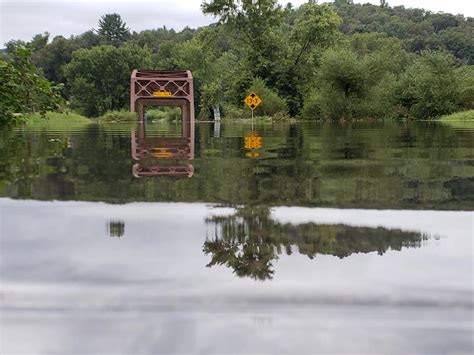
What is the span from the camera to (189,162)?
723cm

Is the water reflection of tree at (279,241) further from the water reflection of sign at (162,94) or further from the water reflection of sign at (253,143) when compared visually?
the water reflection of sign at (162,94)

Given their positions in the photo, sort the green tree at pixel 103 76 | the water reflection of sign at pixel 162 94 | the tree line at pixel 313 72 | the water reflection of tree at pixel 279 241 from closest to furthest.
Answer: the water reflection of tree at pixel 279 241, the water reflection of sign at pixel 162 94, the tree line at pixel 313 72, the green tree at pixel 103 76

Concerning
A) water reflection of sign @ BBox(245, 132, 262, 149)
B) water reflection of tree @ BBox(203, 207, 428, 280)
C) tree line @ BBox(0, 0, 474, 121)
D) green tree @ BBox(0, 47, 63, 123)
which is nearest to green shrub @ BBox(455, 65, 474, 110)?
tree line @ BBox(0, 0, 474, 121)

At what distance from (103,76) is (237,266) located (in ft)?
247

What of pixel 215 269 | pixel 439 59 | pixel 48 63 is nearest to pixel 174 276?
pixel 215 269

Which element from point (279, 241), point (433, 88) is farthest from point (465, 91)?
point (279, 241)

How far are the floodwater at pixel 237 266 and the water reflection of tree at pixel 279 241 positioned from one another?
13 mm

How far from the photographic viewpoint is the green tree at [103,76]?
241ft

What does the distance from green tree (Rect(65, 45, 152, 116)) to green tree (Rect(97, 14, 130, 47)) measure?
53.6 meters

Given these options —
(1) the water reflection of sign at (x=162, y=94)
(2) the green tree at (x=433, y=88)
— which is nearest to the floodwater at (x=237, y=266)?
(1) the water reflection of sign at (x=162, y=94)

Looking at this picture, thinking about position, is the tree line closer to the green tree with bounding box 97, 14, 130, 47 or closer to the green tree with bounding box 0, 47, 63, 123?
the green tree with bounding box 0, 47, 63, 123

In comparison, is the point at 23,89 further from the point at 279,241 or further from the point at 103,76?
the point at 103,76

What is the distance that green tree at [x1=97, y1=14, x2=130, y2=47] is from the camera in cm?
12769

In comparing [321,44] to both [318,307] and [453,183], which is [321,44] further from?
[318,307]
